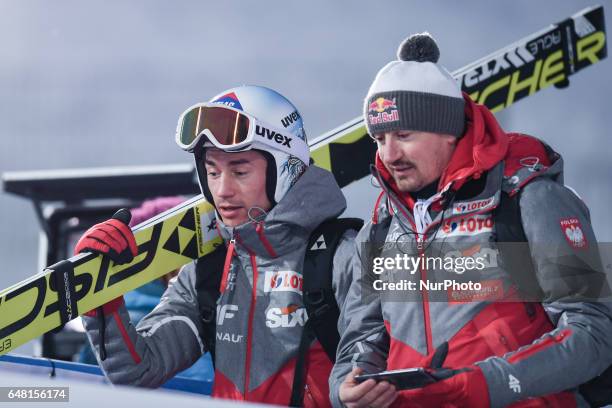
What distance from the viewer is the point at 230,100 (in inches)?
119

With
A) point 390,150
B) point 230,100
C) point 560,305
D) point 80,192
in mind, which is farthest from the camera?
point 80,192

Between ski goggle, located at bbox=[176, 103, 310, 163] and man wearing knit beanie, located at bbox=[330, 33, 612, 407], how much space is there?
0.45 m

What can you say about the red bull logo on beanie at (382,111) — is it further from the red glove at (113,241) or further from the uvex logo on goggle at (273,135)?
the red glove at (113,241)

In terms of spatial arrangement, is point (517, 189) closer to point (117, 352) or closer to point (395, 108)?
point (395, 108)

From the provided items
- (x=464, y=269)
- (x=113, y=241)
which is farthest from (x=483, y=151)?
(x=113, y=241)

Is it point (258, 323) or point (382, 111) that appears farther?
point (258, 323)

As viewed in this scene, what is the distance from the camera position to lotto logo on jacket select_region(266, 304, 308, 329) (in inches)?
110

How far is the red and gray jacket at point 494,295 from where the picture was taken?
2.13 meters

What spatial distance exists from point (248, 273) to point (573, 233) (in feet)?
3.59

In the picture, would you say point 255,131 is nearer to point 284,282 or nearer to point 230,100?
point 230,100

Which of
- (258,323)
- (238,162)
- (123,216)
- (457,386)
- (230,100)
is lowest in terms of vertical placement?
(457,386)

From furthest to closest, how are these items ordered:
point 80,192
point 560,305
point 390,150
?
1. point 80,192
2. point 390,150
3. point 560,305

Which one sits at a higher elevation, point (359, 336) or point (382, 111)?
point (382, 111)

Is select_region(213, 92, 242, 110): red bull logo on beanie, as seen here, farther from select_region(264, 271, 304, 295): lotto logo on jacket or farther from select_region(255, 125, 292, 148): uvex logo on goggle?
select_region(264, 271, 304, 295): lotto logo on jacket
